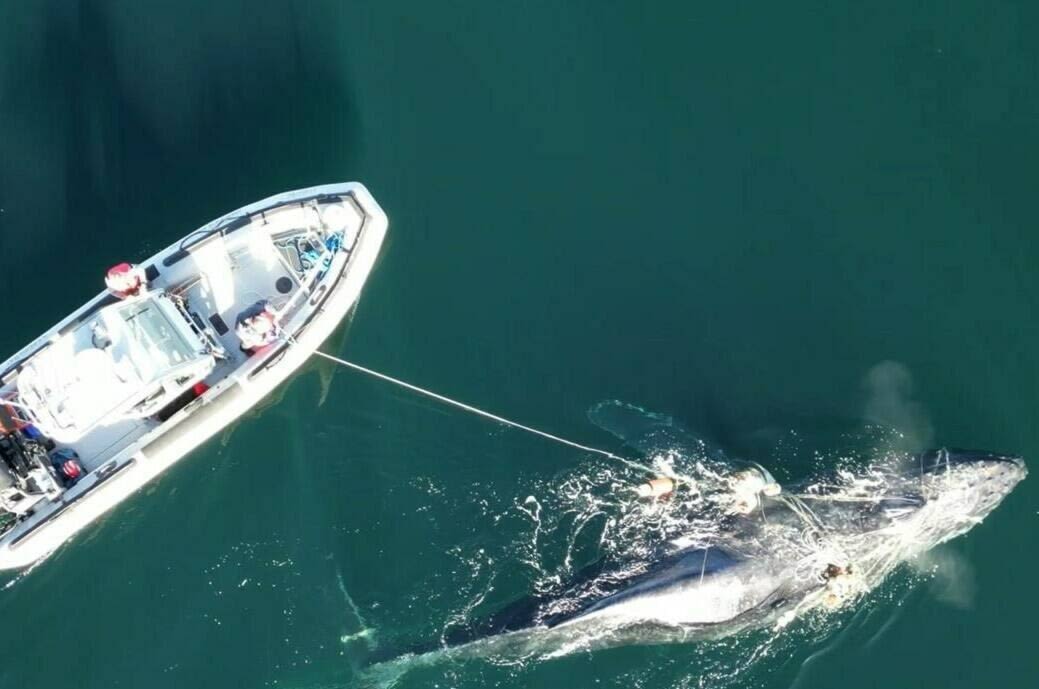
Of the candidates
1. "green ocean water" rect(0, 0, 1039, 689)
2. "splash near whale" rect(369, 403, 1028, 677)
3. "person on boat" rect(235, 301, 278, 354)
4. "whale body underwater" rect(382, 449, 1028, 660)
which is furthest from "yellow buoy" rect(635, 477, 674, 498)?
"person on boat" rect(235, 301, 278, 354)

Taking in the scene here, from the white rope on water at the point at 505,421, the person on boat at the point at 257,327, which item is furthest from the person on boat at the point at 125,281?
the white rope on water at the point at 505,421

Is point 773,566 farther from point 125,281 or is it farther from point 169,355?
point 125,281

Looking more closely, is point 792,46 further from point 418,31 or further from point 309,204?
point 309,204

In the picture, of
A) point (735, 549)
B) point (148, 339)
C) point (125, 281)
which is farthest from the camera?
point (735, 549)

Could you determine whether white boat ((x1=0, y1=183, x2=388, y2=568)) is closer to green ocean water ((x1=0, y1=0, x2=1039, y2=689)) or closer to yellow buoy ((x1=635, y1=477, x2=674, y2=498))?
green ocean water ((x1=0, y1=0, x2=1039, y2=689))

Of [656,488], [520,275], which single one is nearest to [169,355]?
[520,275]

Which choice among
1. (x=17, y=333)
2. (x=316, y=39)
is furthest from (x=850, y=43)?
(x=17, y=333)
